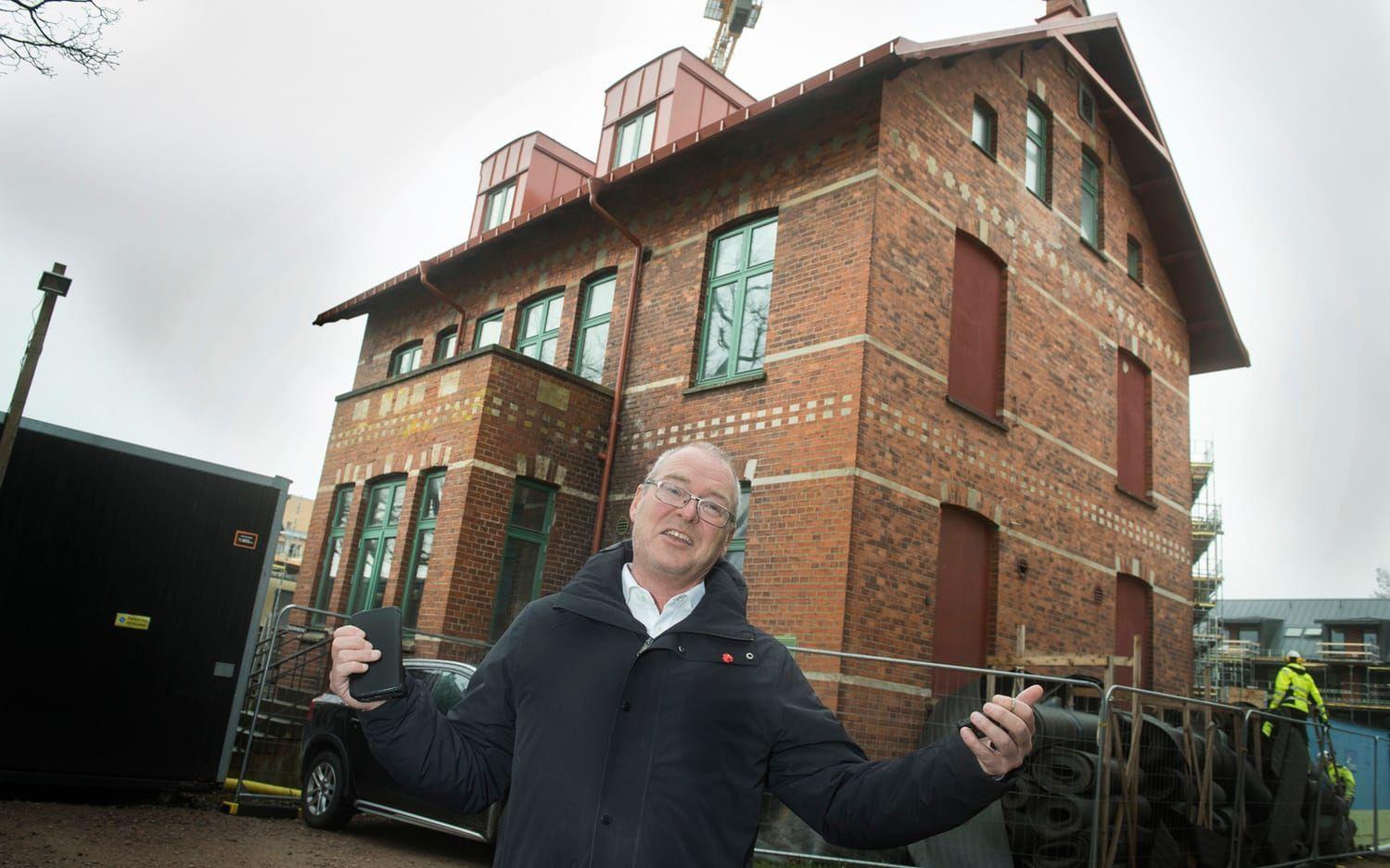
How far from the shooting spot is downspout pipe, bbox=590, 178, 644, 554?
1273cm

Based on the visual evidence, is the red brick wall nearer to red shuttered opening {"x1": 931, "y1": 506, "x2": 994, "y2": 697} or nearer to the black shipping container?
red shuttered opening {"x1": 931, "y1": 506, "x2": 994, "y2": 697}

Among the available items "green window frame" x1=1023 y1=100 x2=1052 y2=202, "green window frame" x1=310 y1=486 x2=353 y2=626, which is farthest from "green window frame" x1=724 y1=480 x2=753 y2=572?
"green window frame" x1=310 y1=486 x2=353 y2=626

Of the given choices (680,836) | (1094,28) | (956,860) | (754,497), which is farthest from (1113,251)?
(680,836)

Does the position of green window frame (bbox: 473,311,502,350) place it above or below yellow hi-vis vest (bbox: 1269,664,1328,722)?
above

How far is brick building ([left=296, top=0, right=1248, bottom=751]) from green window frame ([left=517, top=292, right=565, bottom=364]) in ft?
0.25

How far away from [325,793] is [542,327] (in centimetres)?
865

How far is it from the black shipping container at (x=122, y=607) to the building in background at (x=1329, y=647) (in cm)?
5103

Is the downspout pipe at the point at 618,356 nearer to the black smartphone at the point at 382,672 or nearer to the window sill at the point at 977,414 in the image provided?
the window sill at the point at 977,414

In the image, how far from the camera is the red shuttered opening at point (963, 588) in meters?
10.8

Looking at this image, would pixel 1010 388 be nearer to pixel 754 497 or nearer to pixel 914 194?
pixel 914 194

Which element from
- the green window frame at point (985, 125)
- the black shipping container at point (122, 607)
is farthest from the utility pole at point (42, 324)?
the green window frame at point (985, 125)

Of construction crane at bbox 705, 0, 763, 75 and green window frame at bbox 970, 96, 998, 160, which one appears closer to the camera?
green window frame at bbox 970, 96, 998, 160

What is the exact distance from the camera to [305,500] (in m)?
88.2

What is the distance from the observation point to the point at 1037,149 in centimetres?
1404
